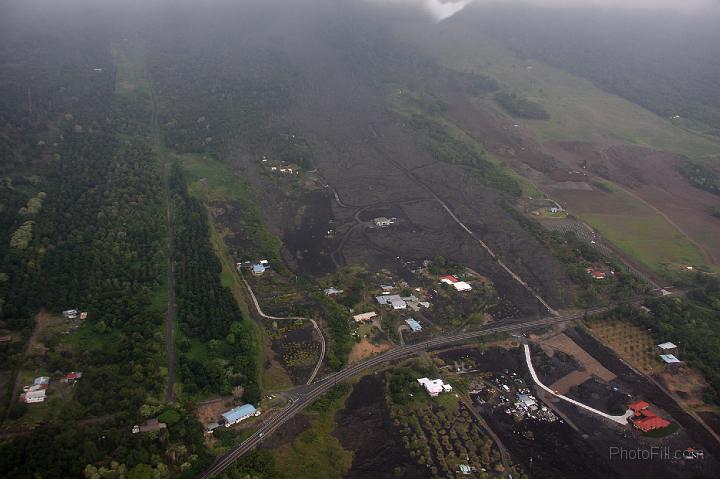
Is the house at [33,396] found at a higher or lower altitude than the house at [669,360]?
higher

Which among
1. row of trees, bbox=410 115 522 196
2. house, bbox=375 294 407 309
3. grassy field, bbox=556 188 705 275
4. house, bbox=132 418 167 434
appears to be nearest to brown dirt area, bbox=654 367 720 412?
grassy field, bbox=556 188 705 275

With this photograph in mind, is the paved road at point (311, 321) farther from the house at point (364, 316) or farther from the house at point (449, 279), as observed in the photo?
the house at point (449, 279)

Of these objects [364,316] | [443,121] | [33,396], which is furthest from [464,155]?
[33,396]

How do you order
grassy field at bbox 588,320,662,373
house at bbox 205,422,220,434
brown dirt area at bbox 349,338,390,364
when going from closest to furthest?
house at bbox 205,422,220,434, brown dirt area at bbox 349,338,390,364, grassy field at bbox 588,320,662,373

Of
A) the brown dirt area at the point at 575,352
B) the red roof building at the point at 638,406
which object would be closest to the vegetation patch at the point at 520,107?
the brown dirt area at the point at 575,352

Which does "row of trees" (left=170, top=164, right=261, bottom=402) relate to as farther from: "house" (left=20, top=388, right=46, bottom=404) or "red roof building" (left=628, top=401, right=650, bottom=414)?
"red roof building" (left=628, top=401, right=650, bottom=414)

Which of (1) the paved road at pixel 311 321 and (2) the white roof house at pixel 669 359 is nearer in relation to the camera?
(1) the paved road at pixel 311 321
